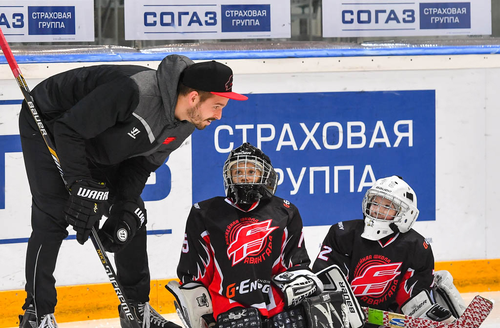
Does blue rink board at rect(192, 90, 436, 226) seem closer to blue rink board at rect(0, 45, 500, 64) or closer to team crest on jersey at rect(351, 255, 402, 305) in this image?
blue rink board at rect(0, 45, 500, 64)

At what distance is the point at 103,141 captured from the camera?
2.51 meters

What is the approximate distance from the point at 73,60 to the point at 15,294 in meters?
1.13

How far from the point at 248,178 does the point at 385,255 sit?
0.62m

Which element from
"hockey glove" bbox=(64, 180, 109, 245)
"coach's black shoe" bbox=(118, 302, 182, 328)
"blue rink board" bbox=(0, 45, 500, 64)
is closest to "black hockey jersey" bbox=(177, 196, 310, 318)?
"coach's black shoe" bbox=(118, 302, 182, 328)

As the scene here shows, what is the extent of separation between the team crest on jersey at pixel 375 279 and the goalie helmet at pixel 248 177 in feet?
1.55

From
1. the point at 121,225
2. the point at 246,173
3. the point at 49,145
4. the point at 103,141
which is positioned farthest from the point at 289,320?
the point at 49,145

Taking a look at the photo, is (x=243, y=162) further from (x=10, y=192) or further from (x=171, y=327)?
(x=10, y=192)

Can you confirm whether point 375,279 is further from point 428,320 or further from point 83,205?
point 83,205

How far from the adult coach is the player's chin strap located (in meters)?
0.71

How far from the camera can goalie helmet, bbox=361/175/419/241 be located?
9.41 ft

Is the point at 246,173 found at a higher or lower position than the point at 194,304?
higher

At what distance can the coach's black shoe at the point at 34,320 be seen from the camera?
2502 millimetres

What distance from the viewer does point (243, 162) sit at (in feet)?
8.99

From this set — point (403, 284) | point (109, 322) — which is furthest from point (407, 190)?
point (109, 322)
